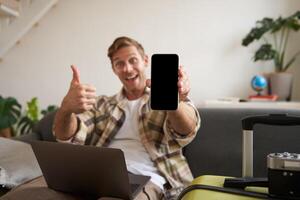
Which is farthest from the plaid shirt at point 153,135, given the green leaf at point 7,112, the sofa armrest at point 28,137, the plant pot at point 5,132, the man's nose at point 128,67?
the plant pot at point 5,132

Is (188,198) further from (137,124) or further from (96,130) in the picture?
(96,130)

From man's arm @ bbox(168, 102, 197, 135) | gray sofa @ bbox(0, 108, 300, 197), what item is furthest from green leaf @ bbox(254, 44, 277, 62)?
man's arm @ bbox(168, 102, 197, 135)

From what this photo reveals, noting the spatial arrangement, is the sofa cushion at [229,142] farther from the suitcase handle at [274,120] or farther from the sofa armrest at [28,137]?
the sofa armrest at [28,137]

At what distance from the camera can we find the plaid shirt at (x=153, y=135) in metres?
1.23

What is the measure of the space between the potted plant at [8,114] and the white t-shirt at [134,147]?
125 centimetres

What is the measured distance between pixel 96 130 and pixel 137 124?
0.65 feet

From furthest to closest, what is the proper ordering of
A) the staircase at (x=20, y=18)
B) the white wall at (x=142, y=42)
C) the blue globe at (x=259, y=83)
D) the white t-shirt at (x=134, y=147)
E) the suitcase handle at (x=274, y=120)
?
the staircase at (x=20, y=18), the white wall at (x=142, y=42), the blue globe at (x=259, y=83), the white t-shirt at (x=134, y=147), the suitcase handle at (x=274, y=120)

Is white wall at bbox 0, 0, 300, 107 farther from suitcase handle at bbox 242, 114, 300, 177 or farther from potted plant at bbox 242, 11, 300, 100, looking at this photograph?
suitcase handle at bbox 242, 114, 300, 177

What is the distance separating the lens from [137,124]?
132cm

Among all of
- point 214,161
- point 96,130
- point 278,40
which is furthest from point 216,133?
point 278,40

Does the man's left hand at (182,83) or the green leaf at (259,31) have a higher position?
the green leaf at (259,31)

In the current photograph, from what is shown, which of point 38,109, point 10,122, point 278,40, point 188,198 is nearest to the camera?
point 188,198

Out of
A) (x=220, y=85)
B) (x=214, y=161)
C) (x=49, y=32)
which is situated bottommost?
(x=214, y=161)

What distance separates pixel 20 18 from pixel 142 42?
35.7 inches
